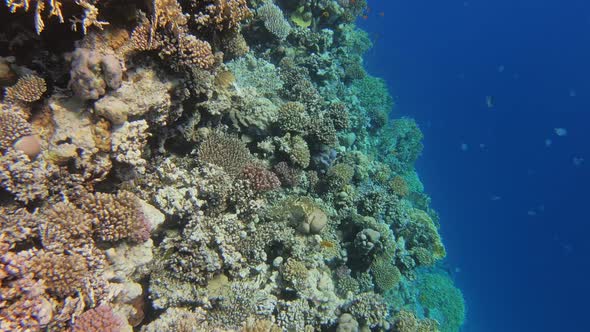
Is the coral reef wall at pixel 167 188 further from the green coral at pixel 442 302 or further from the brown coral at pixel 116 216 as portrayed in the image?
the green coral at pixel 442 302

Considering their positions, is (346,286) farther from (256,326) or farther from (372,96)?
(372,96)

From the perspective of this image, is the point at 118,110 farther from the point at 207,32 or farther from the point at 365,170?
the point at 365,170

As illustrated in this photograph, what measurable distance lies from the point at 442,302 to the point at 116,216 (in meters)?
15.0

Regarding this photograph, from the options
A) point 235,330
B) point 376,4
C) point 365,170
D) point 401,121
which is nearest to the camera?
point 235,330

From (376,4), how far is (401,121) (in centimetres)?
10804

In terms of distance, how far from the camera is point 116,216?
4.12m

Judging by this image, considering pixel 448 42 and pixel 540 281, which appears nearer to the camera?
pixel 540 281

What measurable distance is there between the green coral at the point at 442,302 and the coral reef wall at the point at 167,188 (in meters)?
6.11

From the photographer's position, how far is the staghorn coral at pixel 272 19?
10.3 meters

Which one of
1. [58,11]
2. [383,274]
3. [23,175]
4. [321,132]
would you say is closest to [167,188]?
[23,175]

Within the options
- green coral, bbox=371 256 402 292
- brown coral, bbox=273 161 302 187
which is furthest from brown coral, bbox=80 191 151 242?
green coral, bbox=371 256 402 292

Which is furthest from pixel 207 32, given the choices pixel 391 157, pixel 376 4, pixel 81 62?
pixel 376 4

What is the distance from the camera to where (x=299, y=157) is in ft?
25.5

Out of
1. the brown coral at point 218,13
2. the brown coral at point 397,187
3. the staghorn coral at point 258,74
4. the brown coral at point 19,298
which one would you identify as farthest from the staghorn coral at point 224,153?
the brown coral at point 397,187
